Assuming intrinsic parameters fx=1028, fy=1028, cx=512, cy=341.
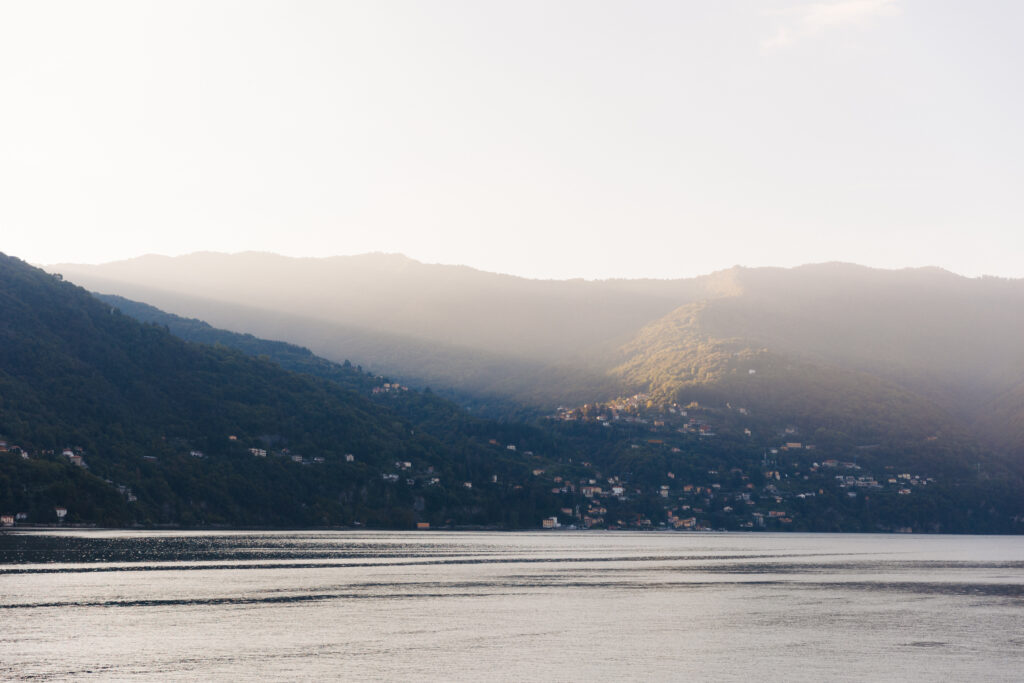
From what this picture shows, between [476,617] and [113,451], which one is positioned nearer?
[476,617]

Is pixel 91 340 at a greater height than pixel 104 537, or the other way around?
pixel 91 340

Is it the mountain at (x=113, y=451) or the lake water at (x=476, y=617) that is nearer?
the lake water at (x=476, y=617)

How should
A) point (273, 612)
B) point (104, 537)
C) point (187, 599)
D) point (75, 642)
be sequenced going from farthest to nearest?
1. point (104, 537)
2. point (187, 599)
3. point (273, 612)
4. point (75, 642)

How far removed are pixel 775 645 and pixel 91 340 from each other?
552 feet

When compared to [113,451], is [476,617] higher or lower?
lower

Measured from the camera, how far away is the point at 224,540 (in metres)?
153

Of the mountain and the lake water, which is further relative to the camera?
the mountain

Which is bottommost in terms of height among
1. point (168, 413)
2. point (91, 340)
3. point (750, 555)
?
point (750, 555)

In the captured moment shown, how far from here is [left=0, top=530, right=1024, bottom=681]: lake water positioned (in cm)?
5334

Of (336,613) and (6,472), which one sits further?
(6,472)

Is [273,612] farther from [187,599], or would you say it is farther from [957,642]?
[957,642]

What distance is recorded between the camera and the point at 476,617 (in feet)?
239

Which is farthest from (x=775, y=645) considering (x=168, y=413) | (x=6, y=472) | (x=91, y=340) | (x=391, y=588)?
(x=91, y=340)

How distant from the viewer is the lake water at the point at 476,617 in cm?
5334
